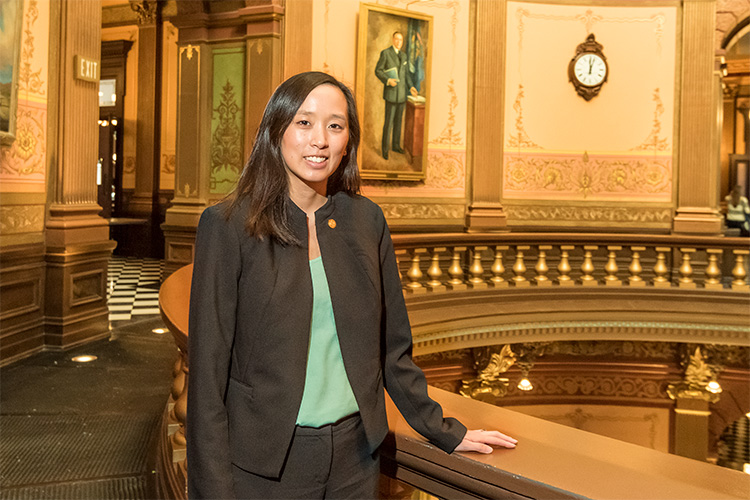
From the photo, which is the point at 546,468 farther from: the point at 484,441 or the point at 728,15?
the point at 728,15

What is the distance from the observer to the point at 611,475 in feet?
3.87

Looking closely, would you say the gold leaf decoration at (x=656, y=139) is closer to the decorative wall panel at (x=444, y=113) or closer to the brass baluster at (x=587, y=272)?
the decorative wall panel at (x=444, y=113)

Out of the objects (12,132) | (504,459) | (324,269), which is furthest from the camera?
(12,132)

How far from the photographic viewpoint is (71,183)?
618 cm

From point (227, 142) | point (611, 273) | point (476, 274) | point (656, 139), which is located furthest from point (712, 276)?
point (227, 142)

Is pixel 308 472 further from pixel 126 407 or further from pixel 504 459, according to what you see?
pixel 126 407

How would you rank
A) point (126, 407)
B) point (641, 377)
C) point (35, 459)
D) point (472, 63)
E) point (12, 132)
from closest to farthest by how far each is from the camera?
point (35, 459), point (126, 407), point (12, 132), point (641, 377), point (472, 63)

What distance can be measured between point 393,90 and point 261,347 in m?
7.70

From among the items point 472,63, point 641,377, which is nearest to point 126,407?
point 641,377

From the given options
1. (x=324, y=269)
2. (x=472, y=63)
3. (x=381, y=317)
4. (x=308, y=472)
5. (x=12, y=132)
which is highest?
(x=472, y=63)

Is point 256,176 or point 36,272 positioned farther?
point 36,272

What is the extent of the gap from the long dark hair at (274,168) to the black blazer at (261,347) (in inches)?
1.3

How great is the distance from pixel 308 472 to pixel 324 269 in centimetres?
40

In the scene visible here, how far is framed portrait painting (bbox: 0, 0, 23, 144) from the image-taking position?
5199 mm
